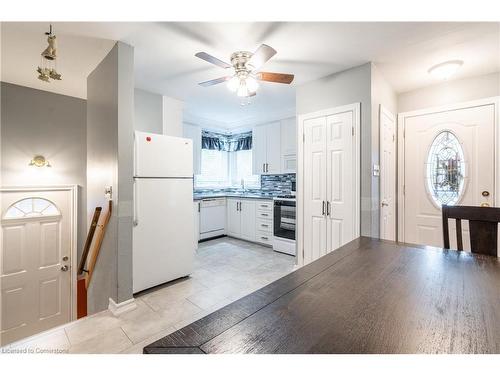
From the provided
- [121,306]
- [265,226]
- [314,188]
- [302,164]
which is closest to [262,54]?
[302,164]

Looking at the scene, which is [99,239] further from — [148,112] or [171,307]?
[148,112]

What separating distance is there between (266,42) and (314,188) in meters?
1.71

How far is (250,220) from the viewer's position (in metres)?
4.43

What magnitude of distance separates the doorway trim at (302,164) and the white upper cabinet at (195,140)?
7.29 feet

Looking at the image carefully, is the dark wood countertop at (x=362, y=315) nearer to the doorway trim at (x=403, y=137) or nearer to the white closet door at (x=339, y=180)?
the white closet door at (x=339, y=180)

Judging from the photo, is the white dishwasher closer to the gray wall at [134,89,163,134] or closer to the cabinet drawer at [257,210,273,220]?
the cabinet drawer at [257,210,273,220]

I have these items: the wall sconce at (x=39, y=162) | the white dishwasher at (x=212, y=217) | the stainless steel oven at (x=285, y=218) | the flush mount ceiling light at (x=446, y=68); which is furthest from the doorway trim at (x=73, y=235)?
the flush mount ceiling light at (x=446, y=68)

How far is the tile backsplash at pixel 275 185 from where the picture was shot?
471 cm

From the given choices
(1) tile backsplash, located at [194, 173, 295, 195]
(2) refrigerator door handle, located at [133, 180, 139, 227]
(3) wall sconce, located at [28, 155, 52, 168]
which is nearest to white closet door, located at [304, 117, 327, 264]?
(1) tile backsplash, located at [194, 173, 295, 195]

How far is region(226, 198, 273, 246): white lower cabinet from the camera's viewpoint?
13.7 feet

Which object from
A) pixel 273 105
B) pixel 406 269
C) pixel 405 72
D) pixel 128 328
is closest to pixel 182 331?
pixel 406 269

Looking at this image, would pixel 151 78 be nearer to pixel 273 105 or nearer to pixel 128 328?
pixel 273 105
